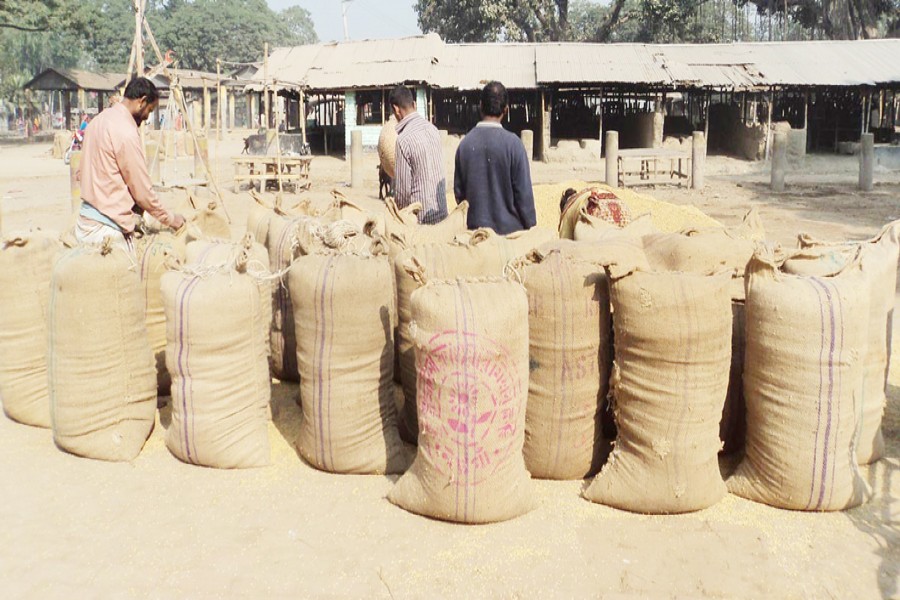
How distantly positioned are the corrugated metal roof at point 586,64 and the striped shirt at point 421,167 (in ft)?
60.0

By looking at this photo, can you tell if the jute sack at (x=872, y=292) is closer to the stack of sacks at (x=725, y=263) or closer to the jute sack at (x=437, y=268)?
the stack of sacks at (x=725, y=263)

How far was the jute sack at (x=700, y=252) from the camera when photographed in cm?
385

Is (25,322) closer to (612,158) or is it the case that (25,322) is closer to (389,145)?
(389,145)

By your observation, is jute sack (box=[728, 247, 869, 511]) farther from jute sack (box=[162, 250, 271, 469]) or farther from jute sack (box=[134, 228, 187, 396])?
jute sack (box=[134, 228, 187, 396])

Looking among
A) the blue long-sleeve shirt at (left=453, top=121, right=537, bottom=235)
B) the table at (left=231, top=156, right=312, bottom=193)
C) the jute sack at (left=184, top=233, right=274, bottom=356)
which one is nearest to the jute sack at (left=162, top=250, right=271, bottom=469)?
the jute sack at (left=184, top=233, right=274, bottom=356)

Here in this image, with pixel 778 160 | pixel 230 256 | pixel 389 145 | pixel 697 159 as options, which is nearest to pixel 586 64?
pixel 697 159

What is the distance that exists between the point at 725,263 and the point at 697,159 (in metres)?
13.5

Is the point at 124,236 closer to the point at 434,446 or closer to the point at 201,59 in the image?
the point at 434,446

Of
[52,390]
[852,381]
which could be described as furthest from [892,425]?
[52,390]

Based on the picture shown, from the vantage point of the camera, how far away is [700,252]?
153 inches

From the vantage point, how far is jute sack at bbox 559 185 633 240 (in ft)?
15.8

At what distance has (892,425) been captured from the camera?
14.0 feet

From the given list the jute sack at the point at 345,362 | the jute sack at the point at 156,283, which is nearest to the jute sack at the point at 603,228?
the jute sack at the point at 345,362

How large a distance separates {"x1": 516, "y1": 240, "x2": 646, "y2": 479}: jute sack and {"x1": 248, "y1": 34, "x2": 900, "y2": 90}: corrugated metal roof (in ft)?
66.0
